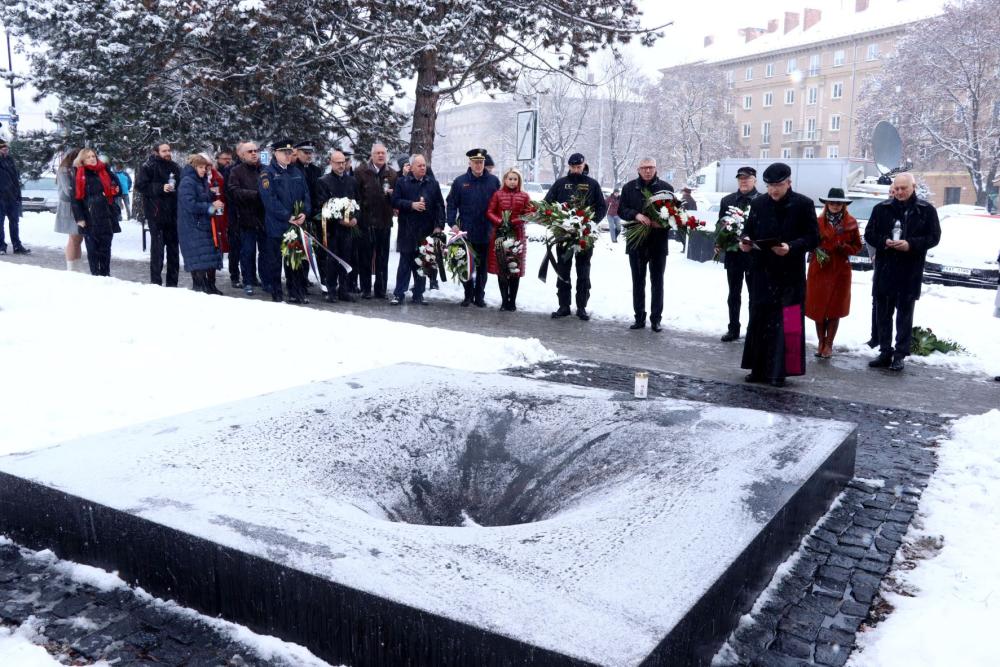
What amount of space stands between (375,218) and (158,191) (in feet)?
9.10

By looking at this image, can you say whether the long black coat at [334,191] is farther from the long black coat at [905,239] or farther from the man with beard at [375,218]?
the long black coat at [905,239]

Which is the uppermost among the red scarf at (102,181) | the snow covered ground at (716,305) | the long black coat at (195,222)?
the red scarf at (102,181)

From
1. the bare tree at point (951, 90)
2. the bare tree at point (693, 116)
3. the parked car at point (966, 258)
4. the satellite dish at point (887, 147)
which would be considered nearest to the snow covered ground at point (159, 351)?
the parked car at point (966, 258)

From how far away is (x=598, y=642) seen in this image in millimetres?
2434

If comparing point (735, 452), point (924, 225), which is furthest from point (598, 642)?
point (924, 225)

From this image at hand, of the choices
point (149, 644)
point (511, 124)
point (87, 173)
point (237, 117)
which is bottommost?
point (149, 644)

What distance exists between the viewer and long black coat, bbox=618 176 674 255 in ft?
32.4

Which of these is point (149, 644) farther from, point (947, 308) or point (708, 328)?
point (947, 308)

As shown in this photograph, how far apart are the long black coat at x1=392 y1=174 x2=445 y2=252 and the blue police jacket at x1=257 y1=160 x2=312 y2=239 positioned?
1196mm

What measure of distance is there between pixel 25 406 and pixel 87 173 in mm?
6700

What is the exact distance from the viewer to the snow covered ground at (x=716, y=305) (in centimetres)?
933

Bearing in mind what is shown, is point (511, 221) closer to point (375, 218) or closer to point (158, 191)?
point (375, 218)

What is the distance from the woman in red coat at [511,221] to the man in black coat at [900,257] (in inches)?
167

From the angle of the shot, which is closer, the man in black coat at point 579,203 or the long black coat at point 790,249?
the long black coat at point 790,249
